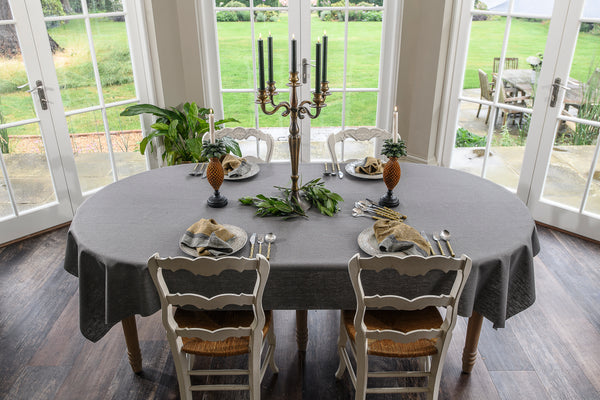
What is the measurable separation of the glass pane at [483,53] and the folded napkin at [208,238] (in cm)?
252

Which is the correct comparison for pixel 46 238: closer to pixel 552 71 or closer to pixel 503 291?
pixel 503 291

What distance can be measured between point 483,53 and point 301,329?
2462 millimetres

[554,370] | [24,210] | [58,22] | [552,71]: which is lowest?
[554,370]

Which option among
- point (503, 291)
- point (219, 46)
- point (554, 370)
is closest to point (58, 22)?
point (219, 46)

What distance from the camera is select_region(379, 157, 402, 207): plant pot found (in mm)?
2109

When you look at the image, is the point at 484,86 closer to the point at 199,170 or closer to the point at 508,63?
the point at 508,63

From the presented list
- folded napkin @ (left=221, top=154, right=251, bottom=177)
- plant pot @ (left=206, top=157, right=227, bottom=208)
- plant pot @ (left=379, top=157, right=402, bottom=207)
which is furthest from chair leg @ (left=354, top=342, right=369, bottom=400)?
folded napkin @ (left=221, top=154, right=251, bottom=177)

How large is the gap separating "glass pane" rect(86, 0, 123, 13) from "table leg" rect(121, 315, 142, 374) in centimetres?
230

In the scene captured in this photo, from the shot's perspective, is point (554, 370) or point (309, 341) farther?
point (309, 341)

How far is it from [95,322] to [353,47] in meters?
2.79

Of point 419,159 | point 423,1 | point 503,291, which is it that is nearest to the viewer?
point 503,291

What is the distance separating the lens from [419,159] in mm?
4008

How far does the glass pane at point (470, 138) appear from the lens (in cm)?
363

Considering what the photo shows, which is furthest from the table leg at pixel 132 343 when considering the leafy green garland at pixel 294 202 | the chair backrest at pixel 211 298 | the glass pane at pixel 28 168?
the glass pane at pixel 28 168
